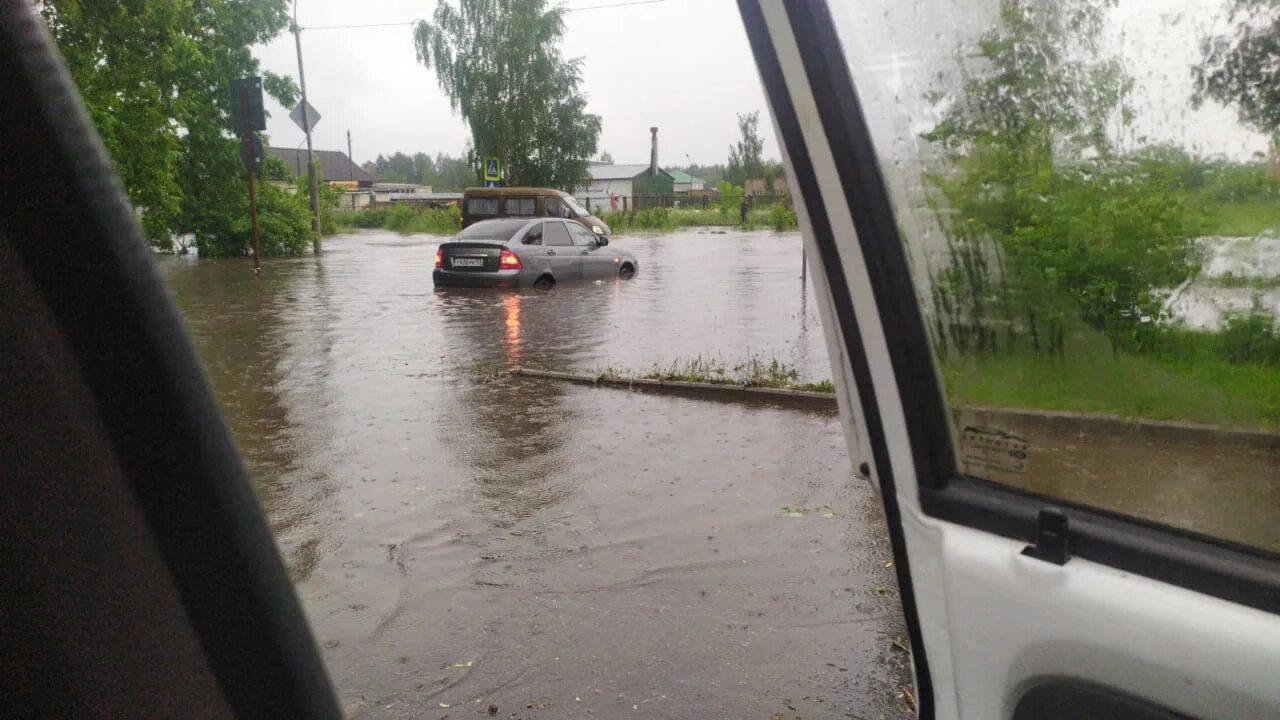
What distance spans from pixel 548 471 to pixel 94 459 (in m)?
6.13

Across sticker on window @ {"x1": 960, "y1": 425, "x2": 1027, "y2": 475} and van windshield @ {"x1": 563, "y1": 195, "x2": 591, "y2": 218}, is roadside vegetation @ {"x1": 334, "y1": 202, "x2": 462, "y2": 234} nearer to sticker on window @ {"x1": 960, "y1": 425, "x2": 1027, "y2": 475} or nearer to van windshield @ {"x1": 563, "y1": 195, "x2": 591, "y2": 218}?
van windshield @ {"x1": 563, "y1": 195, "x2": 591, "y2": 218}

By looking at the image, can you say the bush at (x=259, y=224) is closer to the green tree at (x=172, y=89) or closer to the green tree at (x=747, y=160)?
the green tree at (x=172, y=89)

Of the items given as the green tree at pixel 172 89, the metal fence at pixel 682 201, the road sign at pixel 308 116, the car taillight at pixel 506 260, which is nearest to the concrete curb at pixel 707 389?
the green tree at pixel 172 89

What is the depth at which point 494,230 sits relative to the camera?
1977 centimetres

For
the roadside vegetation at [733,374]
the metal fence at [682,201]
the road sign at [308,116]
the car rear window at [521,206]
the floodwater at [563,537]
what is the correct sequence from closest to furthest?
the floodwater at [563,537] < the roadside vegetation at [733,374] < the road sign at [308,116] < the car rear window at [521,206] < the metal fence at [682,201]

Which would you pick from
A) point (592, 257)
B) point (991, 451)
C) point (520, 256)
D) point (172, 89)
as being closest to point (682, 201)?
point (172, 89)

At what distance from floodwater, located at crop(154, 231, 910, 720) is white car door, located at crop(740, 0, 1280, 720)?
2.43m

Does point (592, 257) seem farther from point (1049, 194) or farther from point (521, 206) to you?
point (1049, 194)

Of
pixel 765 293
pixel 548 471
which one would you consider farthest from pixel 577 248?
pixel 548 471

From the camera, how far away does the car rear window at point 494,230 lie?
768 inches

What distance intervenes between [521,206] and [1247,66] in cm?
3253

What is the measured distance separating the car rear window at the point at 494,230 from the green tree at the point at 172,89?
213 inches

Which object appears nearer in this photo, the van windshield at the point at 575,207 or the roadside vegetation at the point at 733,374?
the roadside vegetation at the point at 733,374

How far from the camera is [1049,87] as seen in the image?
138 centimetres
